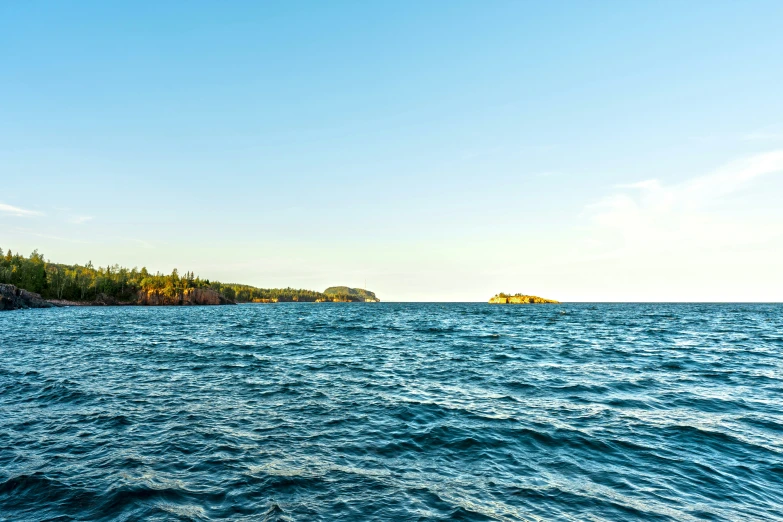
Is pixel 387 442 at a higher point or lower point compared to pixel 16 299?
lower

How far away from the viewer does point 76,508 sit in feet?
32.9

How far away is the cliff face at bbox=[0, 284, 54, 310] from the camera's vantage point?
131 meters

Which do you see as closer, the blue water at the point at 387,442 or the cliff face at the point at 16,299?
the blue water at the point at 387,442

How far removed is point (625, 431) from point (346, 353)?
26.1 m

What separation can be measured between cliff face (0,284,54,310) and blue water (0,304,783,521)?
13854 centimetres

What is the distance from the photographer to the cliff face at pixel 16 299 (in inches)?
5143

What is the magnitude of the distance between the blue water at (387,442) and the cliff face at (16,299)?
455 feet

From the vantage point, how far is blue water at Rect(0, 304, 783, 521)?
10.6 meters

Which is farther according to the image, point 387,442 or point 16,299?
point 16,299

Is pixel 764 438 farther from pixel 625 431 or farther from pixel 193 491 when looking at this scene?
pixel 193 491

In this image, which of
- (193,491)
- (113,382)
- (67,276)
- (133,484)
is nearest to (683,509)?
(193,491)

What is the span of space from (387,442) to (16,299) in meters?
181

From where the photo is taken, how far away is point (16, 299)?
13950cm

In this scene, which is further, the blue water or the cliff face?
the cliff face
